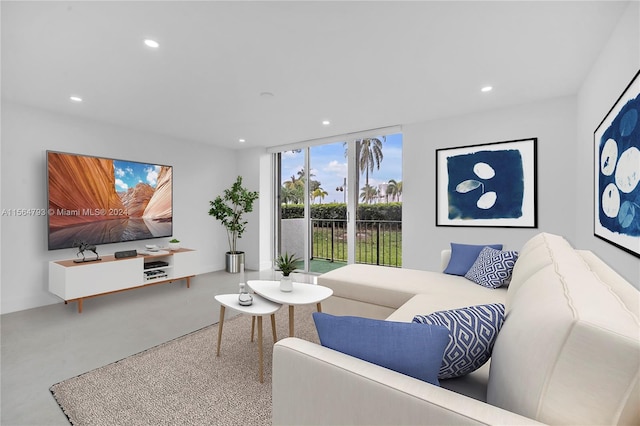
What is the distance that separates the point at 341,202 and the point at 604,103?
3383 mm

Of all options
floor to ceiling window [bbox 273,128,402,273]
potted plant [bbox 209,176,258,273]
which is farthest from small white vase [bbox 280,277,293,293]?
potted plant [bbox 209,176,258,273]

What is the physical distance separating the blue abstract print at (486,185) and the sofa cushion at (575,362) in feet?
9.89

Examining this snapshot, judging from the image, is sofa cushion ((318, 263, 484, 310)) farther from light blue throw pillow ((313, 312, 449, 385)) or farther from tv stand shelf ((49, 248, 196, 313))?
tv stand shelf ((49, 248, 196, 313))

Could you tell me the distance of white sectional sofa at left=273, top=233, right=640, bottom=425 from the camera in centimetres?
59

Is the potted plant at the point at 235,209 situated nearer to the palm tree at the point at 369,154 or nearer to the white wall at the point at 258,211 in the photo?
the white wall at the point at 258,211

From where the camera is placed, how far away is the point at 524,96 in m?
3.18

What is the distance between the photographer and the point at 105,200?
4.00 m

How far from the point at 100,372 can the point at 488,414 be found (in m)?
2.43

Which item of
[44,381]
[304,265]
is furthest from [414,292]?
[304,265]

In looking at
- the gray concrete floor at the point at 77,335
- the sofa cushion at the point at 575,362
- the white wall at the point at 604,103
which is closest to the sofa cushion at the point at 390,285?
the white wall at the point at 604,103

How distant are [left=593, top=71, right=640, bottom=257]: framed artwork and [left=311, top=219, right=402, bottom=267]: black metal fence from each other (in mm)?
2592

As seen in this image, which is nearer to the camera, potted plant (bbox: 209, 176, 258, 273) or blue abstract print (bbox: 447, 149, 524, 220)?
blue abstract print (bbox: 447, 149, 524, 220)

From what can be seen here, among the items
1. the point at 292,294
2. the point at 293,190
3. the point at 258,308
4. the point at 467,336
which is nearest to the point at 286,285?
the point at 292,294

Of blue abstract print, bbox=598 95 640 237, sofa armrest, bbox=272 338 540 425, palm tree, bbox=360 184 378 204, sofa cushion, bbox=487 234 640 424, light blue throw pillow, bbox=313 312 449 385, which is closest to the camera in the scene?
sofa cushion, bbox=487 234 640 424
